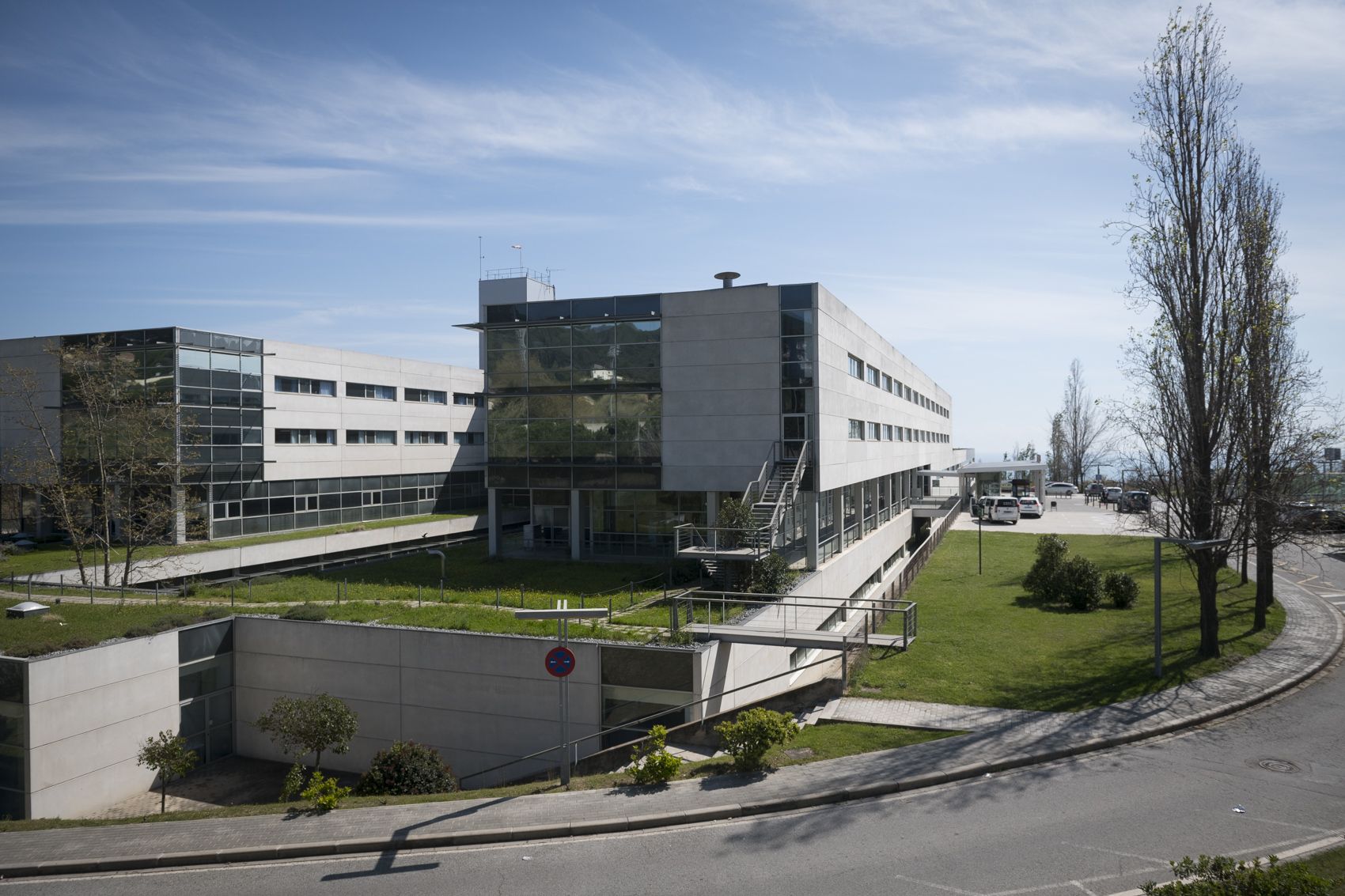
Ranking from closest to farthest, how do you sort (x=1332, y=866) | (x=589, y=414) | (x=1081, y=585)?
(x=1332, y=866)
(x=1081, y=585)
(x=589, y=414)

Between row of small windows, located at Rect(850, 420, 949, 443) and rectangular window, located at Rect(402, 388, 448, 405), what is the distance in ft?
89.6

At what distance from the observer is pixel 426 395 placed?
164 feet

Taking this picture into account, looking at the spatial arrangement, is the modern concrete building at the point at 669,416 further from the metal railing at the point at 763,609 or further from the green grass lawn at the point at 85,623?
the green grass lawn at the point at 85,623

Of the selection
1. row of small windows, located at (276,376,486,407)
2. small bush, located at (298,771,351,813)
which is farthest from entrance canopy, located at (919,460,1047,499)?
small bush, located at (298,771,351,813)

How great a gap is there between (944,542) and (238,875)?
42014 millimetres

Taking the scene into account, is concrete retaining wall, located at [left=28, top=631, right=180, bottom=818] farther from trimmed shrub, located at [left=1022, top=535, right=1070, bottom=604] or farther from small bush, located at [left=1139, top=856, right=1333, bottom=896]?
trimmed shrub, located at [left=1022, top=535, right=1070, bottom=604]

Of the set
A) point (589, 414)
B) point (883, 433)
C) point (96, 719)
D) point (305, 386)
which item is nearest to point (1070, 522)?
point (883, 433)

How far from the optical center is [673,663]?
1711 centimetres

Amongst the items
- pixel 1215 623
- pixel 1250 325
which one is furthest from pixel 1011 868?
pixel 1250 325

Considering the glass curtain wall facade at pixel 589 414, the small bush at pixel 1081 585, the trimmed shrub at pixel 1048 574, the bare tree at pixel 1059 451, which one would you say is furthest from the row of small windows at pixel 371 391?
the bare tree at pixel 1059 451

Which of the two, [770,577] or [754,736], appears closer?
[754,736]

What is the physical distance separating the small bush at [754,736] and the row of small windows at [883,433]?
2162 cm

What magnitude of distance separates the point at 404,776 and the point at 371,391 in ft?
113

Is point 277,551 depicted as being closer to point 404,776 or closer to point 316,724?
point 316,724
